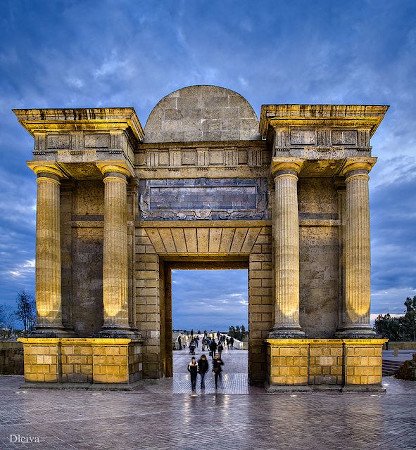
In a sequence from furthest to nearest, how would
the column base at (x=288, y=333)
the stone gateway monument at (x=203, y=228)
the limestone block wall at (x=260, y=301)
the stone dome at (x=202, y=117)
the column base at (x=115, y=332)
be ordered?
the stone dome at (x=202, y=117)
the limestone block wall at (x=260, y=301)
the stone gateway monument at (x=203, y=228)
the column base at (x=115, y=332)
the column base at (x=288, y=333)

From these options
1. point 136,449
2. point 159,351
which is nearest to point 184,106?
point 159,351

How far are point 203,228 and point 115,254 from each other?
4043mm

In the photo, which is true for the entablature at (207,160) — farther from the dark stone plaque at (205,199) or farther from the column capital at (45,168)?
the column capital at (45,168)

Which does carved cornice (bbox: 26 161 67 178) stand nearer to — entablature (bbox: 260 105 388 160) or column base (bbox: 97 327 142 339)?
column base (bbox: 97 327 142 339)

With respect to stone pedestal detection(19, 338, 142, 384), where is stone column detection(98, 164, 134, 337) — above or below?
above

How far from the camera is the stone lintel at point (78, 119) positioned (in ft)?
67.1

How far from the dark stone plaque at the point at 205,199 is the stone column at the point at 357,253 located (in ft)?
11.9

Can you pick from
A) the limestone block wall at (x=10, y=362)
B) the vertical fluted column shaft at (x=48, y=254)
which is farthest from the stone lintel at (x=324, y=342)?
the limestone block wall at (x=10, y=362)

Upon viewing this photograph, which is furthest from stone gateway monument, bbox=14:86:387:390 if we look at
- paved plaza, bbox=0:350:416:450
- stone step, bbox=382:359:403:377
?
stone step, bbox=382:359:403:377

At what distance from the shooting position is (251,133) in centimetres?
2312

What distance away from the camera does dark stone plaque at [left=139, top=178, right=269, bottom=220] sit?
72.7 ft

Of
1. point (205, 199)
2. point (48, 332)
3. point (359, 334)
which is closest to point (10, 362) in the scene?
point (48, 332)

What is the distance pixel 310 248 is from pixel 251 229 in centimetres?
262

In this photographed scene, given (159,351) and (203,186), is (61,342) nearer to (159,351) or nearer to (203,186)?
(159,351)
